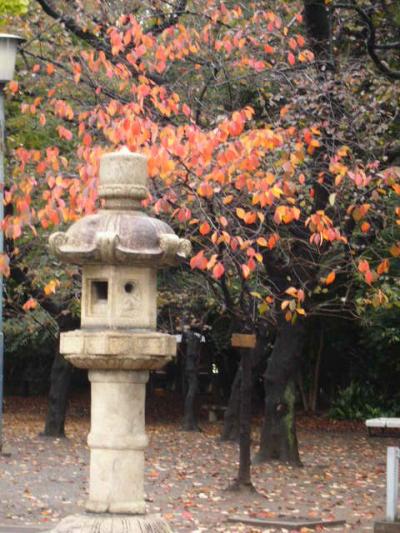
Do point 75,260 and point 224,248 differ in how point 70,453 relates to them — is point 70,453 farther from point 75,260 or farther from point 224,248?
point 75,260

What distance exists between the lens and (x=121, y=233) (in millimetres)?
9289

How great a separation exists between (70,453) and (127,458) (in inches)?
517

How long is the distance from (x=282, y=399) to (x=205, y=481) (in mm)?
2875

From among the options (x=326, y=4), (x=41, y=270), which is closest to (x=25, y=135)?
(x=41, y=270)

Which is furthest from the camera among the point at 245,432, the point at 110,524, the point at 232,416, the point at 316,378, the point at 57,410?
the point at 316,378

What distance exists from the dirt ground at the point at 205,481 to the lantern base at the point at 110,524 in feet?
15.1

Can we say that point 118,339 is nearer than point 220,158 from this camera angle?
Yes

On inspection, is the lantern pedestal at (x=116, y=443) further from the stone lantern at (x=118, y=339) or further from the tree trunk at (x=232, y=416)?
the tree trunk at (x=232, y=416)

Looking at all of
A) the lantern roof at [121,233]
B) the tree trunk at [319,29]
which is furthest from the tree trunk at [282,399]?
the lantern roof at [121,233]

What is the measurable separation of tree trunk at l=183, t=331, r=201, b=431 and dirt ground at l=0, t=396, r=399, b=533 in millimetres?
719

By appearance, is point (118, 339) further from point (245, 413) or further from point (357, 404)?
point (357, 404)

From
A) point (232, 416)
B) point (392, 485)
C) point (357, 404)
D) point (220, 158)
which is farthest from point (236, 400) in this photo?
point (220, 158)

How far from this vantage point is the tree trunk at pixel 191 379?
29.2 meters

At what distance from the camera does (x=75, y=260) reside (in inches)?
369
